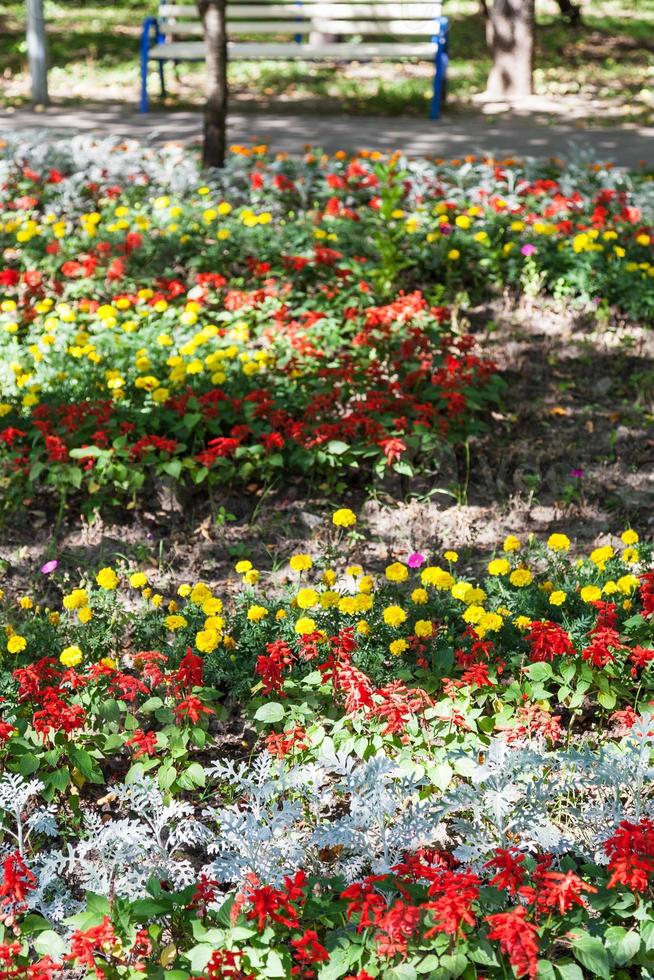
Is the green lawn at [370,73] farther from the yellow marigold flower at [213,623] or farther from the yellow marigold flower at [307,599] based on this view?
the yellow marigold flower at [213,623]

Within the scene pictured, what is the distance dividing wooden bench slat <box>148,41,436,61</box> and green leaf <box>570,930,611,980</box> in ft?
31.0

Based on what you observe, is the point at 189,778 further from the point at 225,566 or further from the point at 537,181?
the point at 537,181

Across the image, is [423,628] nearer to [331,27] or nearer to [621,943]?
[621,943]

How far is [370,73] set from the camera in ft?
44.3

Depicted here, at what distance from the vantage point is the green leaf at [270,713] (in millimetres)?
3232

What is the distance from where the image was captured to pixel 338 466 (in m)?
4.69

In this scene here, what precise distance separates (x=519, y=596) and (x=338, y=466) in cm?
129

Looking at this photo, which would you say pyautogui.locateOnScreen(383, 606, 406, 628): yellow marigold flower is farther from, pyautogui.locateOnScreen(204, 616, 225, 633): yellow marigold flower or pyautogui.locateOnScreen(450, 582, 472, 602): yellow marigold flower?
pyautogui.locateOnScreen(204, 616, 225, 633): yellow marigold flower

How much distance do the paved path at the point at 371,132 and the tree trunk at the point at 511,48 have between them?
110cm

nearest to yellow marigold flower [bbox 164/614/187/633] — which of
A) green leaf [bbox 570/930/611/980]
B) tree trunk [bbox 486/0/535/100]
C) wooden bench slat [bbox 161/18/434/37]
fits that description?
green leaf [bbox 570/930/611/980]

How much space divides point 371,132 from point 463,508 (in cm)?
618

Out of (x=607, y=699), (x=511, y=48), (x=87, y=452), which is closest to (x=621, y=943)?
(x=607, y=699)

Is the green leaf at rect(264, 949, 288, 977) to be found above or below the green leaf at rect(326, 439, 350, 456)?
below

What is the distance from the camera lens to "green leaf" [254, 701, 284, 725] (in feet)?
10.6
